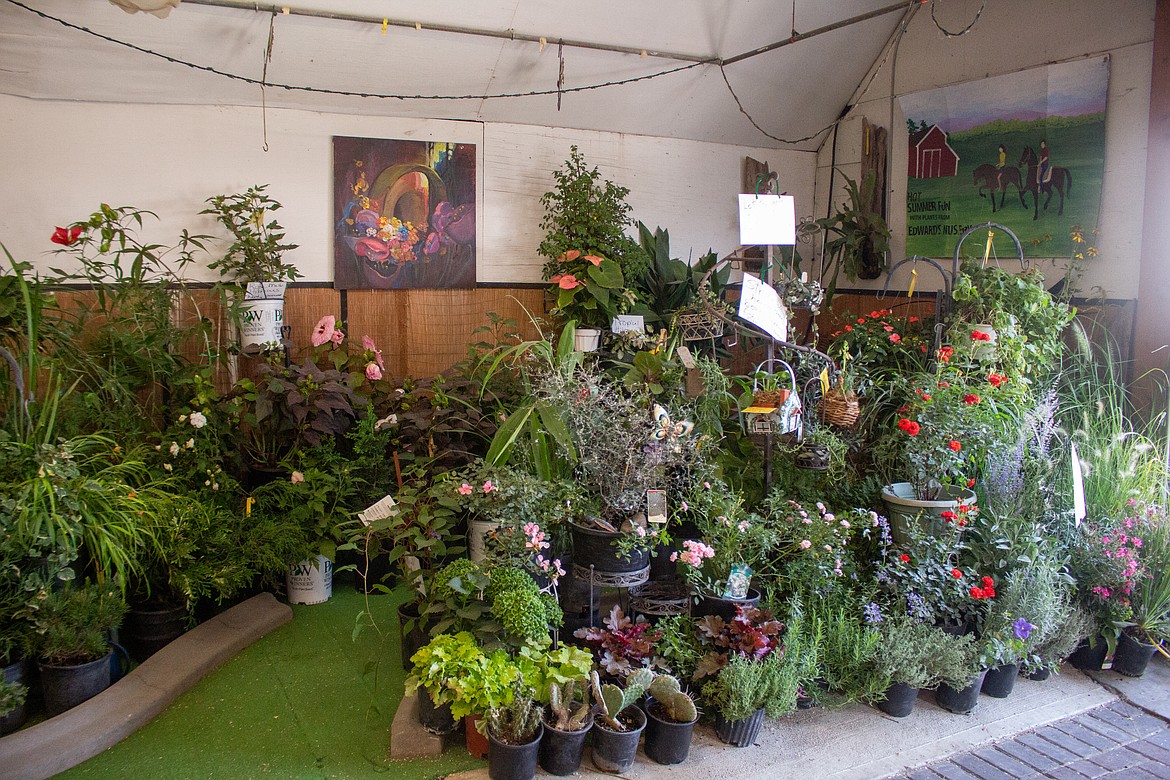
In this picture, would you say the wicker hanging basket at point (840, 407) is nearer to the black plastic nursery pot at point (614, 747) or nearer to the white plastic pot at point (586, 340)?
the black plastic nursery pot at point (614, 747)

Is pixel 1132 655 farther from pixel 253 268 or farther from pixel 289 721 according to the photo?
pixel 253 268

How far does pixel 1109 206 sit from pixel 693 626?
10.5ft

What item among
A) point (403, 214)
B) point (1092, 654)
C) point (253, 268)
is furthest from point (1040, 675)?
point (253, 268)

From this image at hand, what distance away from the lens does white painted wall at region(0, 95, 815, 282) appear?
3.96 meters

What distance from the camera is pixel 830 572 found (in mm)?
3123

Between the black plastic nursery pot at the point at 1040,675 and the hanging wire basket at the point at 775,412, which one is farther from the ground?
the hanging wire basket at the point at 775,412

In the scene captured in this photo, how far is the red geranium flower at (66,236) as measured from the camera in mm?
3629

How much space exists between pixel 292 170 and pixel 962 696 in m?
4.10

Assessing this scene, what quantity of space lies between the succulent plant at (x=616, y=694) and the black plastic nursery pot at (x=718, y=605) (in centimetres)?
44

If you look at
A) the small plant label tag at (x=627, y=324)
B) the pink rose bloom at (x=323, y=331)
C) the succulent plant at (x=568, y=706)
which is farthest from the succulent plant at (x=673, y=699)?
the pink rose bloom at (x=323, y=331)

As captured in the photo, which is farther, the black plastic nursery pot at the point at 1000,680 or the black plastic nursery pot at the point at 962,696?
the black plastic nursery pot at the point at 1000,680

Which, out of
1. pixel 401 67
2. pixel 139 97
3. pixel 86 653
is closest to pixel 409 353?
pixel 401 67

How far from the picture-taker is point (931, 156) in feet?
17.0

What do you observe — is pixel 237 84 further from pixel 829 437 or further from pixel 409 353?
pixel 829 437
